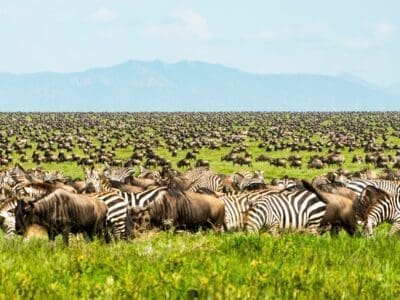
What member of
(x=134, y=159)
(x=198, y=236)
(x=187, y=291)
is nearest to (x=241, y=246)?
(x=198, y=236)

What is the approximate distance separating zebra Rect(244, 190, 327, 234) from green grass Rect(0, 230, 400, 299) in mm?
4142

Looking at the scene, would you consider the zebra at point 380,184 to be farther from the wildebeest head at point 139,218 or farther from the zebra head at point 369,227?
the wildebeest head at point 139,218

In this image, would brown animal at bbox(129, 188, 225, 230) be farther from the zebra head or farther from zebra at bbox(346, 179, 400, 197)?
zebra at bbox(346, 179, 400, 197)

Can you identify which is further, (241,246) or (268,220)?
(268,220)

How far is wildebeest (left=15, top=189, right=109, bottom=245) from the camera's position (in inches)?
528

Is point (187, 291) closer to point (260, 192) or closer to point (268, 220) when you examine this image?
point (268, 220)

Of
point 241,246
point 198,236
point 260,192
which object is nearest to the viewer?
point 241,246

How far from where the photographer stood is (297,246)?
35.4ft

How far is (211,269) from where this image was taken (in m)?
8.35

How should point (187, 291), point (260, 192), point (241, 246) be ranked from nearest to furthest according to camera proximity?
point (187, 291) → point (241, 246) → point (260, 192)

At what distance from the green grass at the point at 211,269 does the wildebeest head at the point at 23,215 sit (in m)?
1.88

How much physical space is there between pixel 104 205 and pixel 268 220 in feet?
11.7

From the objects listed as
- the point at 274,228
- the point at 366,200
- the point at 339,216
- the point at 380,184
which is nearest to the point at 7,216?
the point at 274,228

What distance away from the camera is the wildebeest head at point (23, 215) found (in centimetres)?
1342
